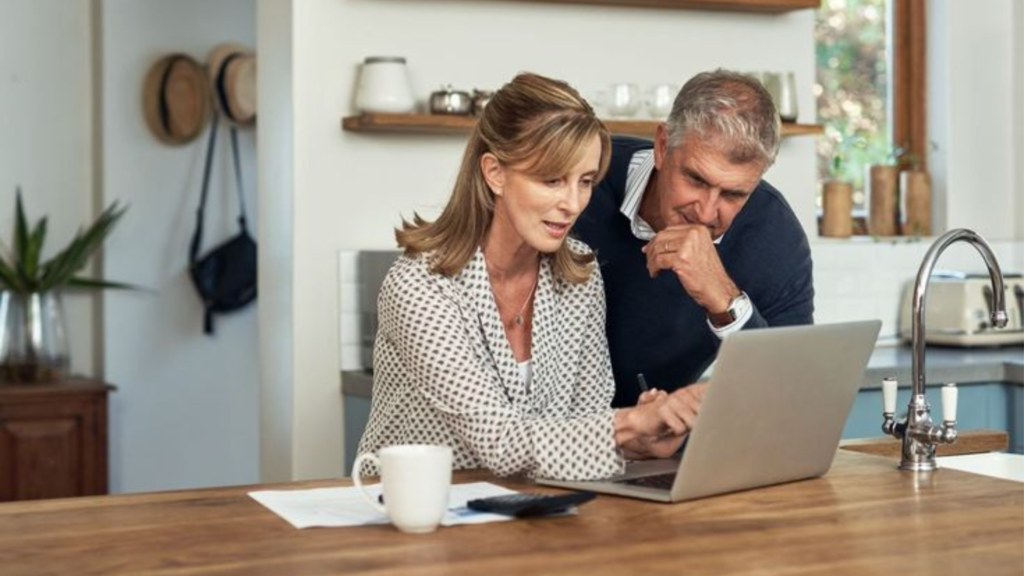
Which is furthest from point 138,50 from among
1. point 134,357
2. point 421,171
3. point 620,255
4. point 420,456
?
point 420,456

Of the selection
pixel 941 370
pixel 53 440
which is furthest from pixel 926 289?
pixel 53 440

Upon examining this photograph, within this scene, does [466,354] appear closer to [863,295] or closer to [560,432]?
[560,432]

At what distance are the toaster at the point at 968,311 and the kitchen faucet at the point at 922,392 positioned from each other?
230 cm

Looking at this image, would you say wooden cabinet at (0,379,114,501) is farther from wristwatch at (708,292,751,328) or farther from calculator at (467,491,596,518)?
calculator at (467,491,596,518)

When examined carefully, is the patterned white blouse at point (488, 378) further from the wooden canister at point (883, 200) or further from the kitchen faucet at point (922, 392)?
the wooden canister at point (883, 200)

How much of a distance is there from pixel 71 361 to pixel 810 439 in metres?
3.84

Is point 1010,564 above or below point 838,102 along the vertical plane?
below

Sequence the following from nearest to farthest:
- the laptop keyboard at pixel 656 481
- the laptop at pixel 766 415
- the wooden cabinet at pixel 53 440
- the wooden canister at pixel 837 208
A: the laptop at pixel 766 415 → the laptop keyboard at pixel 656 481 → the wooden canister at pixel 837 208 → the wooden cabinet at pixel 53 440

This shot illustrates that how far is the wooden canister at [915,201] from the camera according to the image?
16.4 feet

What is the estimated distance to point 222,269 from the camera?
557cm

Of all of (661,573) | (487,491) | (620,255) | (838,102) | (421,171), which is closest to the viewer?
(661,573)

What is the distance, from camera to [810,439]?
2.25 m

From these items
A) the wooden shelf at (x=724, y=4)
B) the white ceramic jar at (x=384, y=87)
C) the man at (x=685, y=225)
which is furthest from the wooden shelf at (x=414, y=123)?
the man at (x=685, y=225)

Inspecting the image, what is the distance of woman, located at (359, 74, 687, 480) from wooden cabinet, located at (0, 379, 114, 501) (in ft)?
9.28
